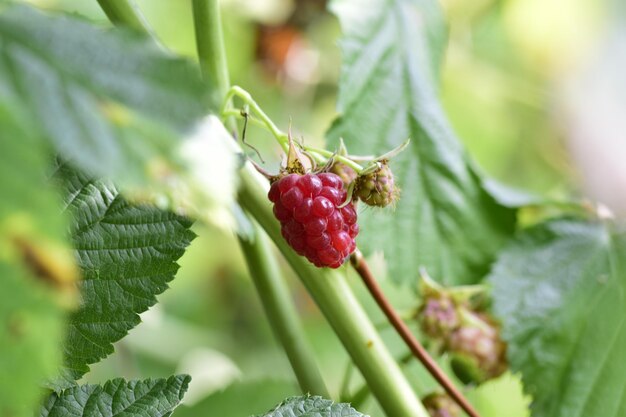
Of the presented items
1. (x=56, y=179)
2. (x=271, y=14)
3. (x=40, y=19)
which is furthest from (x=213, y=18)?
(x=271, y=14)

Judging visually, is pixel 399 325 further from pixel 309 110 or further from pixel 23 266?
pixel 309 110

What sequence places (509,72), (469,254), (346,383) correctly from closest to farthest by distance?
(346,383) → (469,254) → (509,72)

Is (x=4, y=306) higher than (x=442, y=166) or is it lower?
lower

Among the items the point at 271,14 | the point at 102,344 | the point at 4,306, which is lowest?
the point at 4,306

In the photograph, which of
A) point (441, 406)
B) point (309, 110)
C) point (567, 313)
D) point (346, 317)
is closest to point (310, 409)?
point (346, 317)

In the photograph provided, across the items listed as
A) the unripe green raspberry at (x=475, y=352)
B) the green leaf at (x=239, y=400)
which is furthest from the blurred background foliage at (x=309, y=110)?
the unripe green raspberry at (x=475, y=352)

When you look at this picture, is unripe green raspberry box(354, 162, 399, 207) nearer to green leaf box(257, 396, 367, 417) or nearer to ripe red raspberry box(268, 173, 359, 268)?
ripe red raspberry box(268, 173, 359, 268)

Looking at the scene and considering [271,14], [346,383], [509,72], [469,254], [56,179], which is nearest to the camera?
[56,179]

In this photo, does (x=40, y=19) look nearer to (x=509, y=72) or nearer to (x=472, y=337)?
(x=472, y=337)
